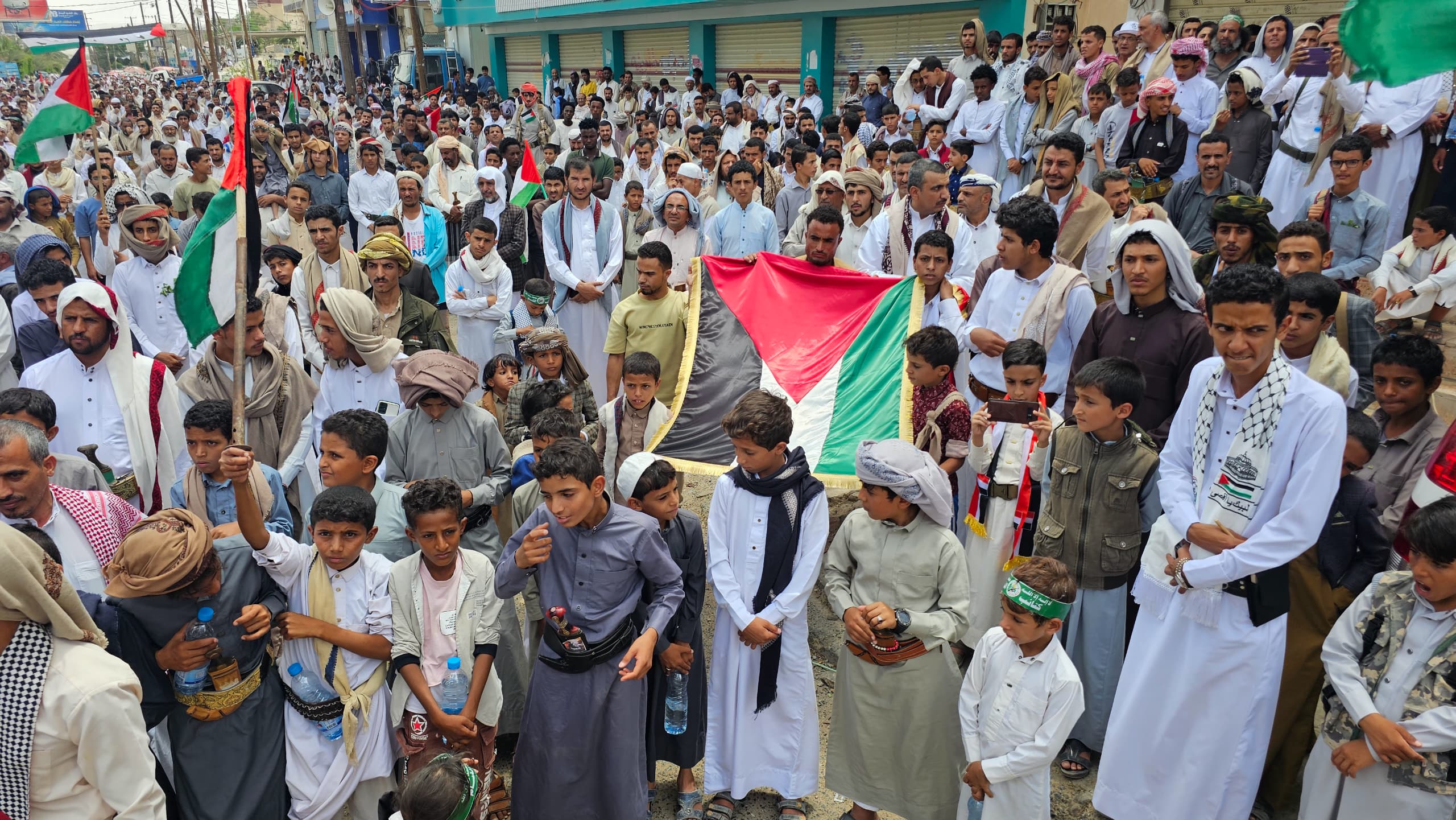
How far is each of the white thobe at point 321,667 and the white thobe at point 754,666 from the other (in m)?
1.15

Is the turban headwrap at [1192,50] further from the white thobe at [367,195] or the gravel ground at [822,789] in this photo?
the white thobe at [367,195]

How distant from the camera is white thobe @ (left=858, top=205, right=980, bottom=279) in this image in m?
6.03

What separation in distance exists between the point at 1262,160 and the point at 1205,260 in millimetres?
A: 3105

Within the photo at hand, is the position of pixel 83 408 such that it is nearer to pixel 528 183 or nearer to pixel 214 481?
pixel 214 481

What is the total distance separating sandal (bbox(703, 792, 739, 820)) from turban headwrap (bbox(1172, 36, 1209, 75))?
281 inches

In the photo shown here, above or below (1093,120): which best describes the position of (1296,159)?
below

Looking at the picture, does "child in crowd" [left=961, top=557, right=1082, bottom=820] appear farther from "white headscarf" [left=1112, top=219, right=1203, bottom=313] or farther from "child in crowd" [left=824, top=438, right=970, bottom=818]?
"white headscarf" [left=1112, top=219, right=1203, bottom=313]

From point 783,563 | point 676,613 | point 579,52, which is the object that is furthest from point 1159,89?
point 579,52

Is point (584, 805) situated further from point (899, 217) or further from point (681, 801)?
point (899, 217)

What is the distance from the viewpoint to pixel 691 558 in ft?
11.6

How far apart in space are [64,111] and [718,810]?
5.64 metres

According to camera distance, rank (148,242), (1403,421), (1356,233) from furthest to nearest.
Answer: (148,242), (1356,233), (1403,421)

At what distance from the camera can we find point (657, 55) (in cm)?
2319

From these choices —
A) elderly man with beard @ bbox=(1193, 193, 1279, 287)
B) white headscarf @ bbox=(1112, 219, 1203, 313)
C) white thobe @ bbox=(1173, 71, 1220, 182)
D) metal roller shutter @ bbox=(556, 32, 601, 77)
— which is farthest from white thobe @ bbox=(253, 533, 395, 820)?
metal roller shutter @ bbox=(556, 32, 601, 77)
